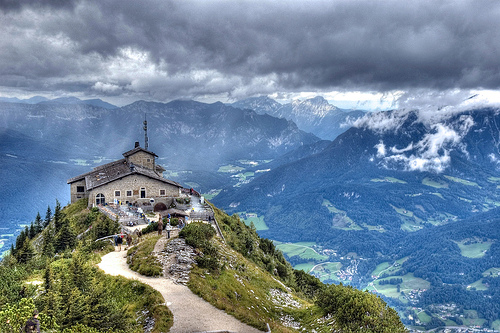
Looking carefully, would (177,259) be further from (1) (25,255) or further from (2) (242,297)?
(1) (25,255)

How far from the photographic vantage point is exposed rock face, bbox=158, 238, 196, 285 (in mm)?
30125

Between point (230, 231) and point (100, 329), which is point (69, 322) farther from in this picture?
point (230, 231)

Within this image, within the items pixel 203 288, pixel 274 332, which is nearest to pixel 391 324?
pixel 274 332

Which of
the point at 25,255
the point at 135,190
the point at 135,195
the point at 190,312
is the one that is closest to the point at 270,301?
the point at 190,312

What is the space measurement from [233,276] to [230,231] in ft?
80.3

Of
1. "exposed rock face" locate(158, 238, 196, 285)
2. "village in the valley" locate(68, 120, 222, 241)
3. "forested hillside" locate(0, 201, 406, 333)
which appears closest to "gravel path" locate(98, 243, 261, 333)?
"forested hillside" locate(0, 201, 406, 333)

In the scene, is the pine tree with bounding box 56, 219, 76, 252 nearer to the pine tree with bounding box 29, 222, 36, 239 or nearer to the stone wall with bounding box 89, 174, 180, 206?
the stone wall with bounding box 89, 174, 180, 206

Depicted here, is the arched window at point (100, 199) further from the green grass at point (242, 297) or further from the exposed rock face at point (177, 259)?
the green grass at point (242, 297)

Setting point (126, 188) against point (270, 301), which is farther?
point (126, 188)

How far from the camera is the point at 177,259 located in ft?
106

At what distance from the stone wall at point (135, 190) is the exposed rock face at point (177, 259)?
31878 millimetres

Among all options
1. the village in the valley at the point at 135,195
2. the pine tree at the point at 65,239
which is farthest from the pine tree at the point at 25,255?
the village in the valley at the point at 135,195

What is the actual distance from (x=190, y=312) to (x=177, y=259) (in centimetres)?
855

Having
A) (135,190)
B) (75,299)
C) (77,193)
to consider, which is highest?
(77,193)
